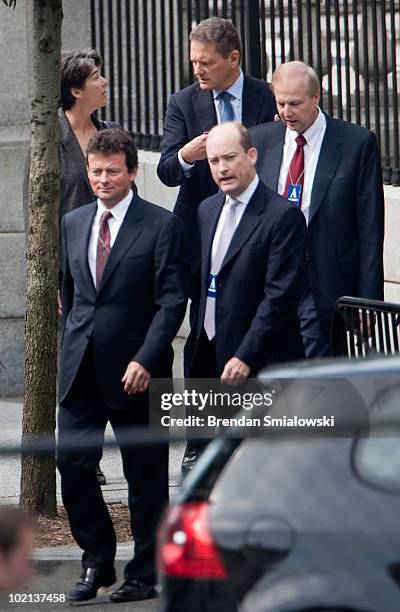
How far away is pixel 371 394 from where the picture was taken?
3979mm

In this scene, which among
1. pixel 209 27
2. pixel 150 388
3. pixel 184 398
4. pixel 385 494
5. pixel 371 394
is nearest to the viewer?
pixel 385 494

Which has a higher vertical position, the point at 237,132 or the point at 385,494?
the point at 237,132

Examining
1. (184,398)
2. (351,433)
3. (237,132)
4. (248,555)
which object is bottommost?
(184,398)

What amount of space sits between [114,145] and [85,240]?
405 millimetres

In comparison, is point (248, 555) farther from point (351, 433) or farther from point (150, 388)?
point (150, 388)

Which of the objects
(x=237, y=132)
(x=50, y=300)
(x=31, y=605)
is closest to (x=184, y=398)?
(x=50, y=300)

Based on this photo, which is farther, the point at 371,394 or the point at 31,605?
the point at 31,605

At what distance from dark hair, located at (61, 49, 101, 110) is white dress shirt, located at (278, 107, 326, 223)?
1329 mm

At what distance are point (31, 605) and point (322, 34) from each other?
6.85 m

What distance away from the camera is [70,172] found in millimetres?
8422

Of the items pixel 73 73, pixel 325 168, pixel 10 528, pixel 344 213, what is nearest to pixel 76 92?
pixel 73 73

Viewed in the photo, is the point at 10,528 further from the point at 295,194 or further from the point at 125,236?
the point at 295,194

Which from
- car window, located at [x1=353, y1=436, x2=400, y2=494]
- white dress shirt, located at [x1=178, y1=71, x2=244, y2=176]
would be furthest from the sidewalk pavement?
white dress shirt, located at [x1=178, y1=71, x2=244, y2=176]

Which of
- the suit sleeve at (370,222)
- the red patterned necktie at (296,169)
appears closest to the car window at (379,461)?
the suit sleeve at (370,222)
